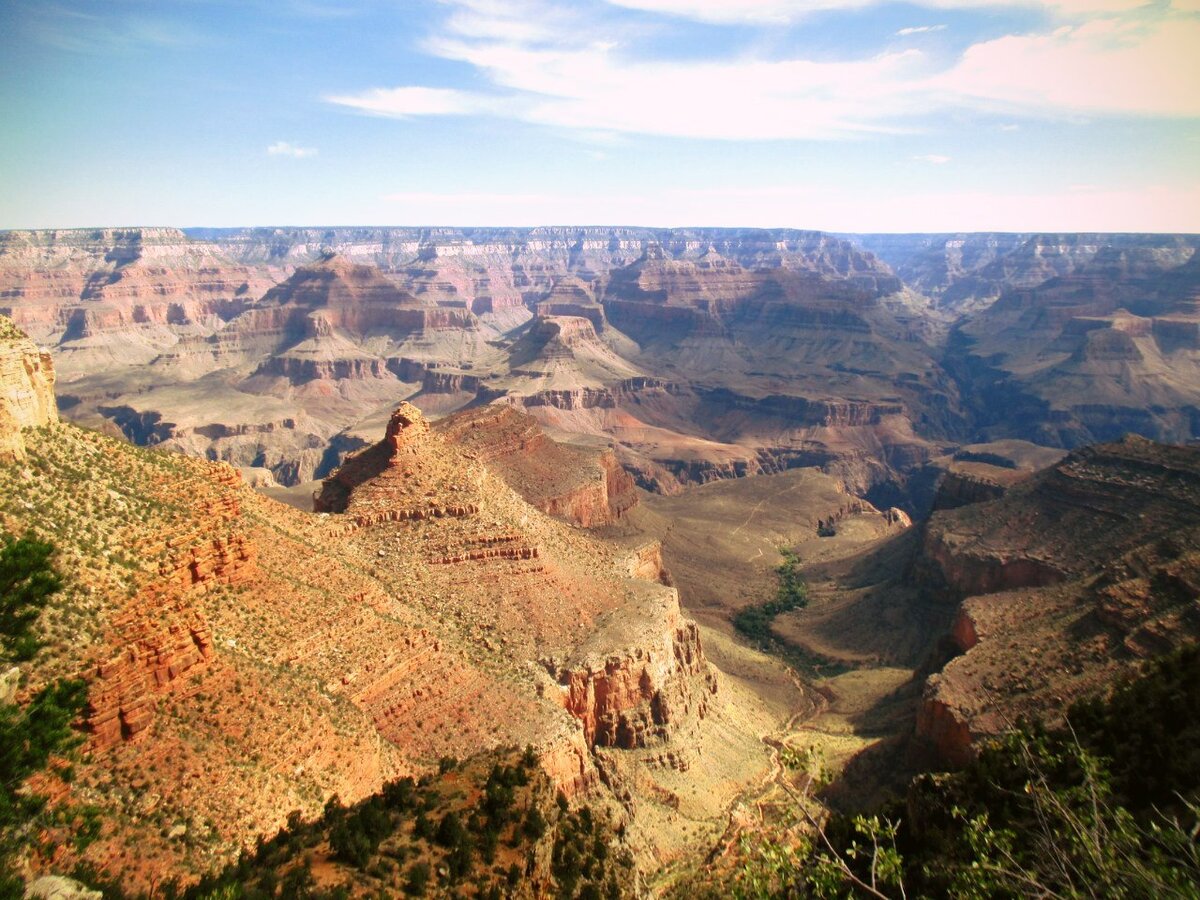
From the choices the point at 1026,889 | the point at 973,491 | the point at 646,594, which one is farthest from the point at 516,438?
the point at 1026,889

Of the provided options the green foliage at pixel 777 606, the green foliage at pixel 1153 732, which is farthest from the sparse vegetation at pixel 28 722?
the green foliage at pixel 777 606

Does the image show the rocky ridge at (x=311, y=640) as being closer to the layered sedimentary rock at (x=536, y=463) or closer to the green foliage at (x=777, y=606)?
the green foliage at (x=777, y=606)

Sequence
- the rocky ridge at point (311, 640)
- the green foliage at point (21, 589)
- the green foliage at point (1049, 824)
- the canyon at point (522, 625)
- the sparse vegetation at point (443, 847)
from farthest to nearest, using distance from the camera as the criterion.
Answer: the canyon at point (522, 625), the rocky ridge at point (311, 640), the green foliage at point (21, 589), the sparse vegetation at point (443, 847), the green foliage at point (1049, 824)

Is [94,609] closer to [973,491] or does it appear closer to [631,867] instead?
[631,867]

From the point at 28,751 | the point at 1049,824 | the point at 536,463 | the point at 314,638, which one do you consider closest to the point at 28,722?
the point at 28,751

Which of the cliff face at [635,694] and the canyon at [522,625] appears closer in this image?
the canyon at [522,625]

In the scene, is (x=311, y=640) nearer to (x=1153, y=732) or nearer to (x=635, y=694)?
(x=635, y=694)
